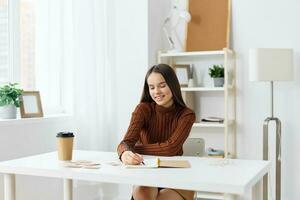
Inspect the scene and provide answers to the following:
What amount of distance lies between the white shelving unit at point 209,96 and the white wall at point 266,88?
0.29ft

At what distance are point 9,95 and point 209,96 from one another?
75.2 inches

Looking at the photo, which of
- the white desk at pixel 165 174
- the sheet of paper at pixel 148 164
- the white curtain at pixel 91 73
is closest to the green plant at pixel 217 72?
the white curtain at pixel 91 73

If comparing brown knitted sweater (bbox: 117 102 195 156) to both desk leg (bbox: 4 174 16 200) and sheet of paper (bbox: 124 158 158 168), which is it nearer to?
sheet of paper (bbox: 124 158 158 168)

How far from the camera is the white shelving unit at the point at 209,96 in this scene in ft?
13.4

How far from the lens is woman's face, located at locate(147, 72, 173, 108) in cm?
250

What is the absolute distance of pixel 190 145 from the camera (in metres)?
2.73

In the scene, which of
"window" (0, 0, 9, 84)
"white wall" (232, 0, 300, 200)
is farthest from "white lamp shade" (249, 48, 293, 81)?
"window" (0, 0, 9, 84)

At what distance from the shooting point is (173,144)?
2.39 meters

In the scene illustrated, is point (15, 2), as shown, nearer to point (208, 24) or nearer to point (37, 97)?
point (37, 97)

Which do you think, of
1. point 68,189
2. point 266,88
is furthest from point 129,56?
point 68,189

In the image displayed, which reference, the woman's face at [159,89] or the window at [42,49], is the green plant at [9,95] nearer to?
the window at [42,49]

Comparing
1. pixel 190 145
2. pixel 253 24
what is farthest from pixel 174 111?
pixel 253 24

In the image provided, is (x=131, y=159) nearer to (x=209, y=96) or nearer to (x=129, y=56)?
(x=129, y=56)

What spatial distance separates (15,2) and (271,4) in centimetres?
223
